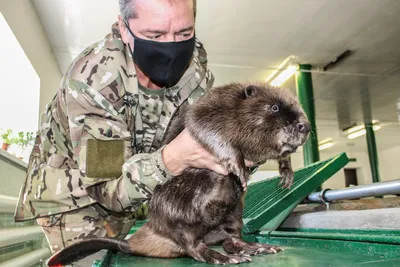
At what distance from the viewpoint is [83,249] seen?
1.67 metres

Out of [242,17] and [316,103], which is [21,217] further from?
[316,103]

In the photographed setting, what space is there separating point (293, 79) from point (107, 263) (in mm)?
7953

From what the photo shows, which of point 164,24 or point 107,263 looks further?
point 164,24

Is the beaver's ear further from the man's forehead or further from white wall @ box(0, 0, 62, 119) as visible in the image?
white wall @ box(0, 0, 62, 119)

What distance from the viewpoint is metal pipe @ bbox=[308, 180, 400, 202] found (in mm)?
2291

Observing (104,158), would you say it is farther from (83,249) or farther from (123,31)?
(123,31)

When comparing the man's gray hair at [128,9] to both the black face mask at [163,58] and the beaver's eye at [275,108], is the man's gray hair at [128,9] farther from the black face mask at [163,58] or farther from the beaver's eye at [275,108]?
the beaver's eye at [275,108]

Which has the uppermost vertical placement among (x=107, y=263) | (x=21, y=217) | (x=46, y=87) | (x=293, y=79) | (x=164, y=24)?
(x=293, y=79)

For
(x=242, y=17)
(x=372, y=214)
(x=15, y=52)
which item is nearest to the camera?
(x=372, y=214)

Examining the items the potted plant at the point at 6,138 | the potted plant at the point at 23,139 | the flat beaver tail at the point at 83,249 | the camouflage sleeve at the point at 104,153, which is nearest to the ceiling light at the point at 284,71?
the potted plant at the point at 23,139

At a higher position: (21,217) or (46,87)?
(46,87)

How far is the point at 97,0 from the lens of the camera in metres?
5.72

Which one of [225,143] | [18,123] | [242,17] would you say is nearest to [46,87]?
[18,123]

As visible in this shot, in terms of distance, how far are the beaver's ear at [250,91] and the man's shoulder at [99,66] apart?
67 centimetres
